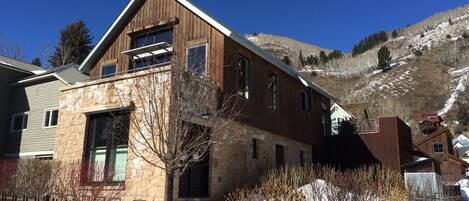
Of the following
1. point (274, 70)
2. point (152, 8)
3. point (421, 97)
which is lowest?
point (274, 70)

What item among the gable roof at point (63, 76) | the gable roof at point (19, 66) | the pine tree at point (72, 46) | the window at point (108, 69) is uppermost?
the pine tree at point (72, 46)

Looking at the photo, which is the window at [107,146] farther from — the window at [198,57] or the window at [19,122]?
the window at [19,122]

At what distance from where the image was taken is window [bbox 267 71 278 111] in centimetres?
2024

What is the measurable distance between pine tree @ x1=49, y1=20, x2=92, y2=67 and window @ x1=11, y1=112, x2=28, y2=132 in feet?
80.4

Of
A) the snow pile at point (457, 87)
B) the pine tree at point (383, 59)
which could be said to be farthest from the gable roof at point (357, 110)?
the pine tree at point (383, 59)

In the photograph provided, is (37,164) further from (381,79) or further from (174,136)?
(381,79)

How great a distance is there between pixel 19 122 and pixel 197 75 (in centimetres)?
1457

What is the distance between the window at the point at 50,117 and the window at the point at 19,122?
1.54 metres

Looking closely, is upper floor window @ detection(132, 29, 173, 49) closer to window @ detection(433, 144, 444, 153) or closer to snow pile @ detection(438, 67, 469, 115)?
window @ detection(433, 144, 444, 153)

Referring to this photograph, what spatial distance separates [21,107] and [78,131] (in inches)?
372

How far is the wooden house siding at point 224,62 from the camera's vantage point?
670 inches

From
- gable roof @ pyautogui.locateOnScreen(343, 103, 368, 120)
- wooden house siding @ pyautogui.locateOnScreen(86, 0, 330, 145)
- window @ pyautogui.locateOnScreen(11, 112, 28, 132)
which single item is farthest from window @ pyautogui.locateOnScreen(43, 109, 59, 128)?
gable roof @ pyautogui.locateOnScreen(343, 103, 368, 120)

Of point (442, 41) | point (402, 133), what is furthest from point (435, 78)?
point (402, 133)

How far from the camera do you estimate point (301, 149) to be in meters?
23.8
